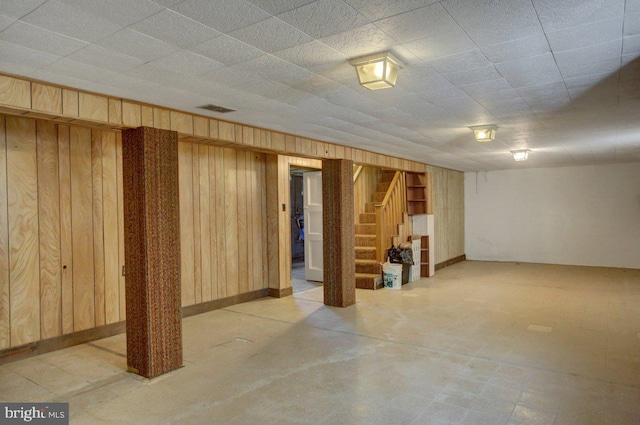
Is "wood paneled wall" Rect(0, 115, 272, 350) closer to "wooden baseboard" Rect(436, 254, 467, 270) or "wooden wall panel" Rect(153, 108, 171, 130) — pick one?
"wooden wall panel" Rect(153, 108, 171, 130)

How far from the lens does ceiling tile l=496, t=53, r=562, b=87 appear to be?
8.79 ft

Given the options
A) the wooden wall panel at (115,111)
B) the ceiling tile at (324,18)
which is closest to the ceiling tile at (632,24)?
the ceiling tile at (324,18)

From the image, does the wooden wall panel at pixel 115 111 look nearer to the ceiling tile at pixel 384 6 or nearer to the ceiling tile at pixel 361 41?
the ceiling tile at pixel 361 41

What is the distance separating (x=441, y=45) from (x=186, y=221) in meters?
4.15

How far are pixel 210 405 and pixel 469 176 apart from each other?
9.70 m

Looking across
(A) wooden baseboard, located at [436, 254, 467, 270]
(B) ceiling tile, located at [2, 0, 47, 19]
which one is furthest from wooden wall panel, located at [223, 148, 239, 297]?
(A) wooden baseboard, located at [436, 254, 467, 270]

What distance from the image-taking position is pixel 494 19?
81.1 inches

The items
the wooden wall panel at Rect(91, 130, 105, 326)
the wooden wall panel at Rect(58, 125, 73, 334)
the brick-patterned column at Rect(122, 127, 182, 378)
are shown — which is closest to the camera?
the brick-patterned column at Rect(122, 127, 182, 378)

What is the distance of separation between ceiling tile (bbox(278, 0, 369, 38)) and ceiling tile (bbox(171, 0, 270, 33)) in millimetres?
144

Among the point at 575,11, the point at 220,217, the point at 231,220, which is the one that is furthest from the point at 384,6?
the point at 231,220

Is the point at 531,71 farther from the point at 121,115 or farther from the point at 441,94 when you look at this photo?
the point at 121,115

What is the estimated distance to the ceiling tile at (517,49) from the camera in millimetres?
2344

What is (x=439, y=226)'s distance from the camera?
372 inches

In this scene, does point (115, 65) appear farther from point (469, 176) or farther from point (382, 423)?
point (469, 176)
